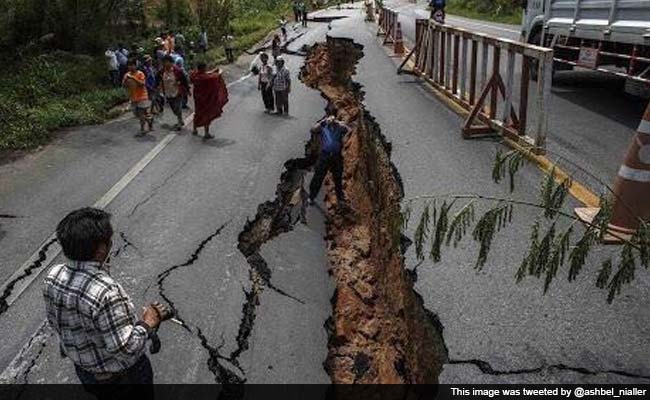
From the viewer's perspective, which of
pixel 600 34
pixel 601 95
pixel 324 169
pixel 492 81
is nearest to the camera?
pixel 324 169

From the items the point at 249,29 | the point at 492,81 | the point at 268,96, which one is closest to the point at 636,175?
the point at 492,81

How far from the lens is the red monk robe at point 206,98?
412 inches

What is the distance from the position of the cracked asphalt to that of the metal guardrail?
19.1 inches

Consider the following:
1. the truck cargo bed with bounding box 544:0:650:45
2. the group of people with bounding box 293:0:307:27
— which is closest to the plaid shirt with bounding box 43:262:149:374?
the truck cargo bed with bounding box 544:0:650:45

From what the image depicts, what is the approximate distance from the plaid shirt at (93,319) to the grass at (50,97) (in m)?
8.81

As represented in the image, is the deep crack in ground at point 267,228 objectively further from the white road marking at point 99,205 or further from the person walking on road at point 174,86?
the person walking on road at point 174,86

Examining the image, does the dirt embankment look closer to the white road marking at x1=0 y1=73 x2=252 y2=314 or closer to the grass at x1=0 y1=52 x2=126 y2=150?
the white road marking at x1=0 y1=73 x2=252 y2=314

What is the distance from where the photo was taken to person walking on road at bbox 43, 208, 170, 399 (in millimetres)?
2518

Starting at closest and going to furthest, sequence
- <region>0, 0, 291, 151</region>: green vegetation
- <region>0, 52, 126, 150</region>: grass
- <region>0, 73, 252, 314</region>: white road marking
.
→ <region>0, 73, 252, 314</region>: white road marking → <region>0, 52, 126, 150</region>: grass → <region>0, 0, 291, 151</region>: green vegetation

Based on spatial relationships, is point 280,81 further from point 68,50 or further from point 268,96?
point 68,50

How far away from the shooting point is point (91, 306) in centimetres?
251

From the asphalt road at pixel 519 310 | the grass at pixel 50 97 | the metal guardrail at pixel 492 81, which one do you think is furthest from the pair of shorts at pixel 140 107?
the metal guardrail at pixel 492 81

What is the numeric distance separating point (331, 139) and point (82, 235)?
5.10 m

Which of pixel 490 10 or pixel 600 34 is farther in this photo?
pixel 490 10
